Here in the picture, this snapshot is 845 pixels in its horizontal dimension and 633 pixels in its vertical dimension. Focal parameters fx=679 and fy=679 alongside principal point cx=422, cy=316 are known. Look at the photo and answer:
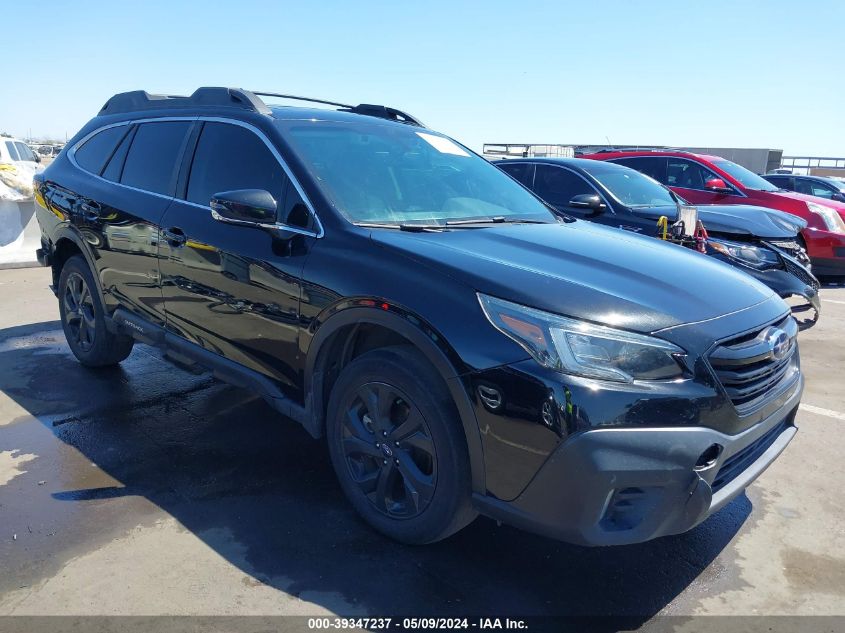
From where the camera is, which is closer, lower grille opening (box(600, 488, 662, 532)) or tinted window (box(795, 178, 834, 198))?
lower grille opening (box(600, 488, 662, 532))

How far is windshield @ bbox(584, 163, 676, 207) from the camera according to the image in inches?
273

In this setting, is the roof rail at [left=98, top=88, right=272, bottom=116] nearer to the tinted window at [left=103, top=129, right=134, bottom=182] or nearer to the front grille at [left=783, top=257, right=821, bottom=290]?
the tinted window at [left=103, top=129, right=134, bottom=182]

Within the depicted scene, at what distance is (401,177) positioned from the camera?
3598 mm

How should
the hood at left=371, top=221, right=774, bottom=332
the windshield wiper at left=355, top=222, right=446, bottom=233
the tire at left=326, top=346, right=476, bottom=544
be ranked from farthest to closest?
the windshield wiper at left=355, top=222, right=446, bottom=233
the tire at left=326, top=346, right=476, bottom=544
the hood at left=371, top=221, right=774, bottom=332

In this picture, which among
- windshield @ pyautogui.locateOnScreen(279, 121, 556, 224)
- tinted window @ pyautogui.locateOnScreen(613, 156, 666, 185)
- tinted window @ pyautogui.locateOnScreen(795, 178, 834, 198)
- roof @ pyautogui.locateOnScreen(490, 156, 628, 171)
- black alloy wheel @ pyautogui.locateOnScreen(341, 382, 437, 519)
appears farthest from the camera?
tinted window @ pyautogui.locateOnScreen(795, 178, 834, 198)

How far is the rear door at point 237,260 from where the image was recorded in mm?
3172

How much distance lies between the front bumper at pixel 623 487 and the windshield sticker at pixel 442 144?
236 centimetres

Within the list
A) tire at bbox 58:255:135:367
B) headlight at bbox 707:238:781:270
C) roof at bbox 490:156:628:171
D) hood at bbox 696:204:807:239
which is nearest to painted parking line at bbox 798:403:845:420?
headlight at bbox 707:238:781:270

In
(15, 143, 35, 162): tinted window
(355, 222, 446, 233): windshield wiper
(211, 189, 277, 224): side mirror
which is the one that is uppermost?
(211, 189, 277, 224): side mirror

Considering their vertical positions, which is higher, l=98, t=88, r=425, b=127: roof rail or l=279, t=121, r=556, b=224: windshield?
l=98, t=88, r=425, b=127: roof rail

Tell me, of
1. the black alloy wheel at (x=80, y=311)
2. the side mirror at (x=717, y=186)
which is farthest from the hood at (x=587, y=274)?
the side mirror at (x=717, y=186)

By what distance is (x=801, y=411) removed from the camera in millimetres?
4680

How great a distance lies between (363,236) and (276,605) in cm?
151

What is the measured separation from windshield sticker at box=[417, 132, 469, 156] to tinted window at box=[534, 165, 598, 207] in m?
2.99
